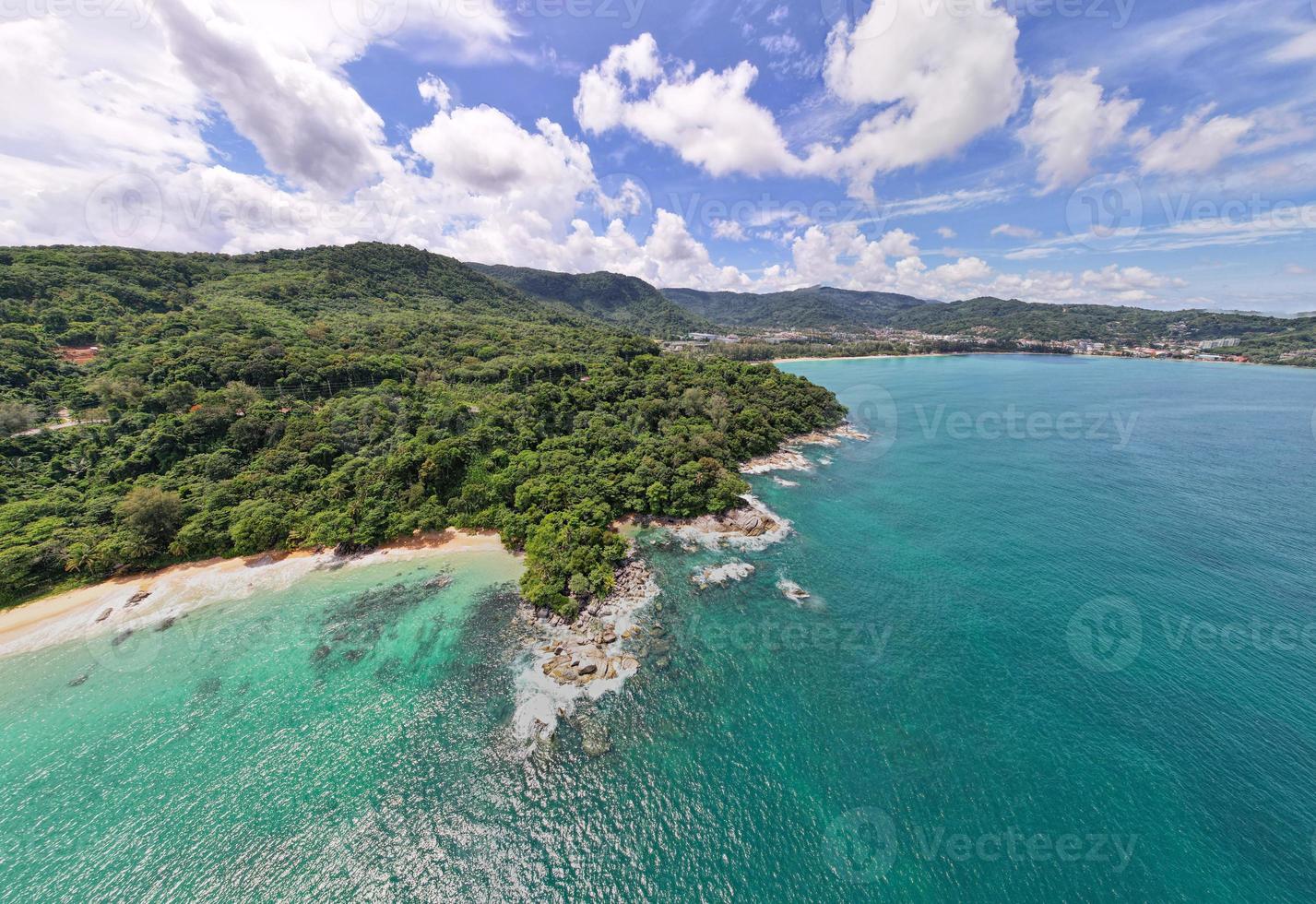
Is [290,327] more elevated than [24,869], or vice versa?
[290,327]

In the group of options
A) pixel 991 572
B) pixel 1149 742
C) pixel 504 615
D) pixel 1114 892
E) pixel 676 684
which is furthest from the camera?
A: pixel 991 572

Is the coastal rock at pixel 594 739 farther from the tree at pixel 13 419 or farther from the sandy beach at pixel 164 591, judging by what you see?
the tree at pixel 13 419

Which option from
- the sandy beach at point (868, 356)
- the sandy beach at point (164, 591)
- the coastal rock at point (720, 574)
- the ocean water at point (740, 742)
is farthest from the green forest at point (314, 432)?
the sandy beach at point (868, 356)

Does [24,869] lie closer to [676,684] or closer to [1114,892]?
[676,684]

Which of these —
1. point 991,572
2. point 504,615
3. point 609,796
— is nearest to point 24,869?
point 504,615

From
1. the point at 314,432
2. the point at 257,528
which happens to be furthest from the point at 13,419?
the point at 257,528
